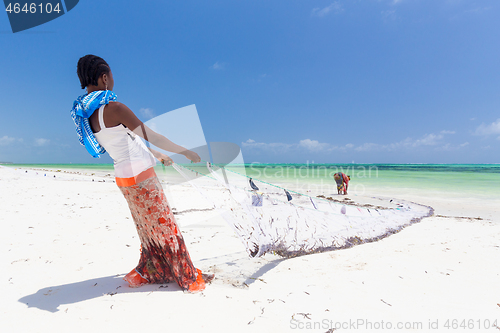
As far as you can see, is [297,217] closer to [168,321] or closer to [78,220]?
[168,321]

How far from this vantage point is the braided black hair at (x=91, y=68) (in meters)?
1.72

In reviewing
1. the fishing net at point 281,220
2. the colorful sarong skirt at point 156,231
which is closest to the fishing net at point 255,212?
the fishing net at point 281,220

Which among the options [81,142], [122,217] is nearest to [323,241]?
[81,142]

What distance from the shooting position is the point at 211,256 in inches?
125

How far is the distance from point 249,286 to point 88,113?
6.56 ft

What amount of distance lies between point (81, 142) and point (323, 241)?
3.11 meters

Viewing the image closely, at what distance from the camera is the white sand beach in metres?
1.66

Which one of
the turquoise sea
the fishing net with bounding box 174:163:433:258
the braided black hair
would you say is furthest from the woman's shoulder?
the turquoise sea

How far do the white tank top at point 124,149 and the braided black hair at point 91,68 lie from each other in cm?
34

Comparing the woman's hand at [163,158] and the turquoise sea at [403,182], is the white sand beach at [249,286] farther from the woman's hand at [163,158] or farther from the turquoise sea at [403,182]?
the turquoise sea at [403,182]

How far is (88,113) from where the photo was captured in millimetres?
1633

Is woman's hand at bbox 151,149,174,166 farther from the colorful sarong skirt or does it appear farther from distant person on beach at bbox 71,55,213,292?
the colorful sarong skirt

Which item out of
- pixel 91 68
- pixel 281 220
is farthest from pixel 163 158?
pixel 281 220

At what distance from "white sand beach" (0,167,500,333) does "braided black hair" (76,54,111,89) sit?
172cm
